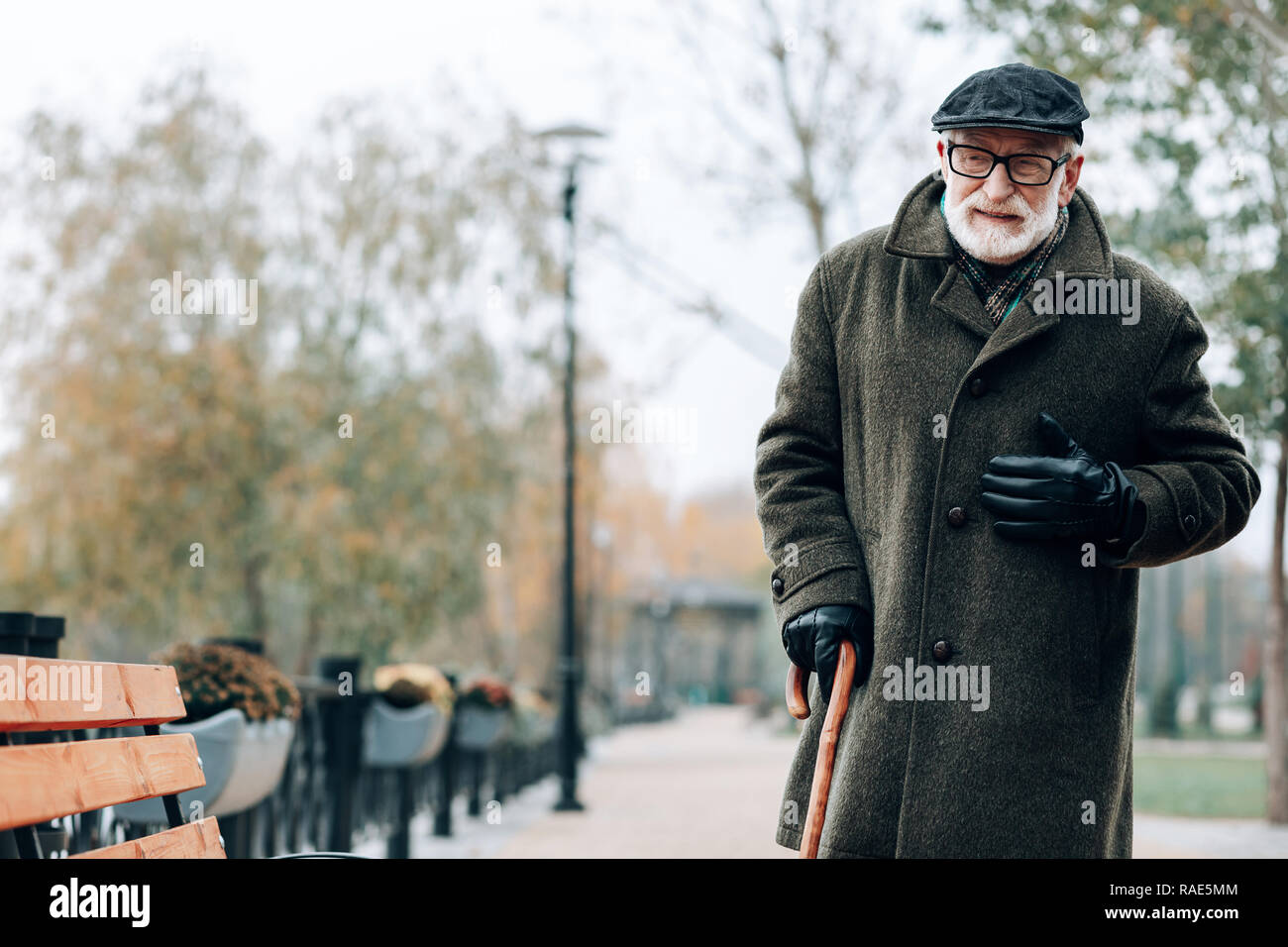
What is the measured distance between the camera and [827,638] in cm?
265

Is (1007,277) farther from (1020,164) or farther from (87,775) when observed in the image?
(87,775)

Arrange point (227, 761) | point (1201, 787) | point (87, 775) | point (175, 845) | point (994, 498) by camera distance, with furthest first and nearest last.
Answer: point (1201, 787)
point (227, 761)
point (994, 498)
point (175, 845)
point (87, 775)

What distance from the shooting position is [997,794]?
99.2 inches

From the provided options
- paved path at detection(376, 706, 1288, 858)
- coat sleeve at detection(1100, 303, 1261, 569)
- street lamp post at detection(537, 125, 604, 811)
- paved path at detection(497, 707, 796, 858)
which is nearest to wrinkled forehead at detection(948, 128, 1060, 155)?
coat sleeve at detection(1100, 303, 1261, 569)

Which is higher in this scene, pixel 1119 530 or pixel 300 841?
pixel 1119 530

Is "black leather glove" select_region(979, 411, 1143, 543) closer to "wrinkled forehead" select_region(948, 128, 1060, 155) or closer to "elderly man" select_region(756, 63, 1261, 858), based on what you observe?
"elderly man" select_region(756, 63, 1261, 858)

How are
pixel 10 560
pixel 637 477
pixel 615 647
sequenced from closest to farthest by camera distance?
pixel 10 560 < pixel 637 477 < pixel 615 647

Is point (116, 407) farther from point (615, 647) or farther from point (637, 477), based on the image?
point (615, 647)

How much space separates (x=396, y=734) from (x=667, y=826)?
10.4 ft

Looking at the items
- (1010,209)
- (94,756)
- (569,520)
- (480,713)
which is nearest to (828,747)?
(1010,209)

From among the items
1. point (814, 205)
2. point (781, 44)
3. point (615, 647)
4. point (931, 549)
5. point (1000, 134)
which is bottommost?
point (615, 647)
